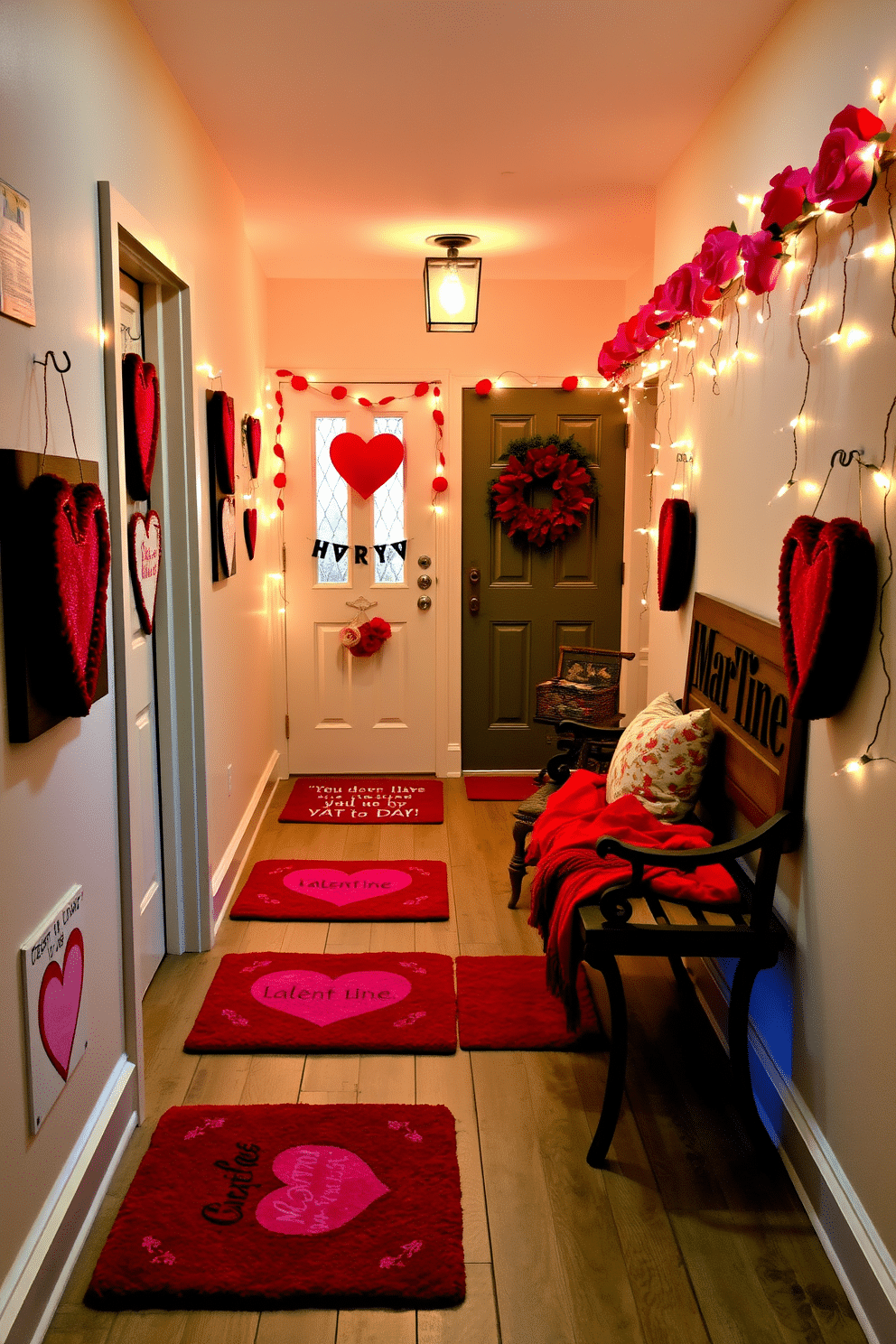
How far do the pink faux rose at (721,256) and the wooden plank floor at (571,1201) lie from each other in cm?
196

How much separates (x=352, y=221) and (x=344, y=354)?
3.33 feet

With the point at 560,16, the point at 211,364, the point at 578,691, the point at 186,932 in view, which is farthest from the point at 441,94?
the point at 186,932

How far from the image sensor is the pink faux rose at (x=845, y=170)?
5.75 ft

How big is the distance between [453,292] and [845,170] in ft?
8.17

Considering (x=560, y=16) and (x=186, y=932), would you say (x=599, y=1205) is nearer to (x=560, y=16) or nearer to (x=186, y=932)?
(x=186, y=932)

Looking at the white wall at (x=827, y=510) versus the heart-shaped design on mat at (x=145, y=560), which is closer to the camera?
the white wall at (x=827, y=510)

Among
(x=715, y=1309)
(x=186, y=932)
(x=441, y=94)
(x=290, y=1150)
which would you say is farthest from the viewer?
(x=186, y=932)

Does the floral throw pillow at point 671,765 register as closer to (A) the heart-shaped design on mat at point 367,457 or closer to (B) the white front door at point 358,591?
(B) the white front door at point 358,591

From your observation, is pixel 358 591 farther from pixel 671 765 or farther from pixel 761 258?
pixel 761 258

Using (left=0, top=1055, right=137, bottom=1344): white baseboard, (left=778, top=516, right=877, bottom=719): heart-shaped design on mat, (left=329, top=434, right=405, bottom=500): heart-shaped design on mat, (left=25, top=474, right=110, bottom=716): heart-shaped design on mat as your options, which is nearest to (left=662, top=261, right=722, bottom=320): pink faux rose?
(left=778, top=516, right=877, bottom=719): heart-shaped design on mat

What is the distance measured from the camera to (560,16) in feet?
7.80

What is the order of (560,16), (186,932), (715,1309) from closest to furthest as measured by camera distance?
(715,1309)
(560,16)
(186,932)

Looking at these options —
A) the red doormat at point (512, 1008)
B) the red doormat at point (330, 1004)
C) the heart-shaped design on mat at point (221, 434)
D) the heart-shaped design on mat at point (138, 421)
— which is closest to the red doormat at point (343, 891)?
the red doormat at point (330, 1004)

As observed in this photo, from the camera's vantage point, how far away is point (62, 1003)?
1.84 m
